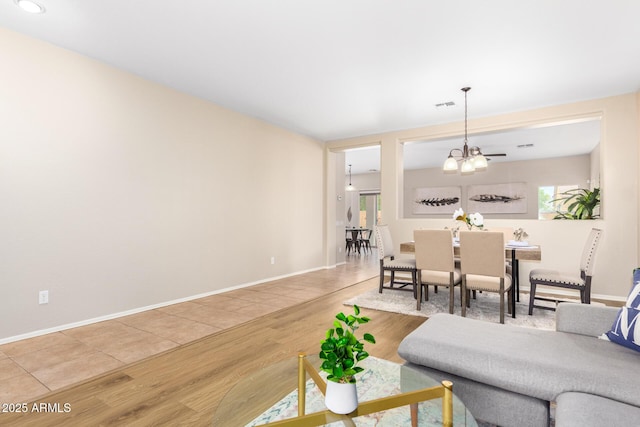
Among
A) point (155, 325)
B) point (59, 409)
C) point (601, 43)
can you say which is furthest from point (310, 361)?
point (601, 43)

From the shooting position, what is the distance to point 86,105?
3.29 meters

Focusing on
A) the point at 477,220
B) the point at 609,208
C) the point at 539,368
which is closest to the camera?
the point at 539,368

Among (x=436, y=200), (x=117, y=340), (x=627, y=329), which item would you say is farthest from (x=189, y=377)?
(x=436, y=200)

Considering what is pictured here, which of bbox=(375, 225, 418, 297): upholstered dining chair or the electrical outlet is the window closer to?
bbox=(375, 225, 418, 297): upholstered dining chair

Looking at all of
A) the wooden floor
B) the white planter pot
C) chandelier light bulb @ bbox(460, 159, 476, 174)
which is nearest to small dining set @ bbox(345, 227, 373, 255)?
chandelier light bulb @ bbox(460, 159, 476, 174)

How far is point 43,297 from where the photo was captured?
9.81 feet

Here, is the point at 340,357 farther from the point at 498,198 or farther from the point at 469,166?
the point at 498,198

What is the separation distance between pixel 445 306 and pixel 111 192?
406 centimetres

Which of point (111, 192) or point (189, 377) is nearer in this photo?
point (189, 377)

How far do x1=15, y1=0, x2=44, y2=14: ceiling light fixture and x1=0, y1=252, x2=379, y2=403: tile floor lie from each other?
2750mm

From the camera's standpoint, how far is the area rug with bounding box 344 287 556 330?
11.0 ft

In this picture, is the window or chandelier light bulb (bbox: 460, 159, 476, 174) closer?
chandelier light bulb (bbox: 460, 159, 476, 174)

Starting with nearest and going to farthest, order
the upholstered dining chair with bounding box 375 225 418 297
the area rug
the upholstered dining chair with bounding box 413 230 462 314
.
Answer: the area rug
the upholstered dining chair with bounding box 413 230 462 314
the upholstered dining chair with bounding box 375 225 418 297

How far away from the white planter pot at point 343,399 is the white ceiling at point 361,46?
263cm
